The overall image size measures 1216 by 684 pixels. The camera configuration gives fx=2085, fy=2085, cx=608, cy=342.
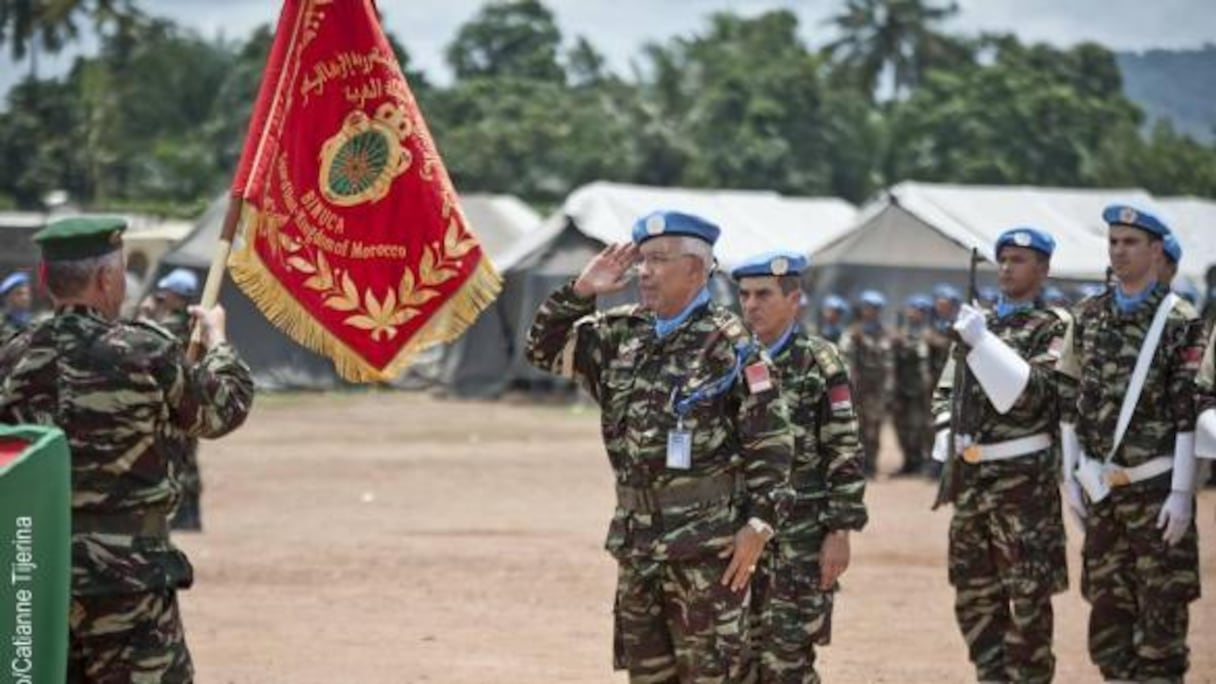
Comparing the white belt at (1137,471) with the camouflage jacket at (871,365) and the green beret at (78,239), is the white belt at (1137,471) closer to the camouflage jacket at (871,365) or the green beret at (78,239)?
the green beret at (78,239)

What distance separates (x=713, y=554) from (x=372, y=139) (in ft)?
7.37

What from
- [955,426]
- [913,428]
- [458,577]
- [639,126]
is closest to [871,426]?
[913,428]

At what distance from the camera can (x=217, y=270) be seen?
7281 mm

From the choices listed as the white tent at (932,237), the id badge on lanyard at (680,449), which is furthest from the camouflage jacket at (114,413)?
the white tent at (932,237)

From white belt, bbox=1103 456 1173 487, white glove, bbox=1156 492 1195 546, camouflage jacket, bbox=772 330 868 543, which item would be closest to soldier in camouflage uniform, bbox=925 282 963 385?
white belt, bbox=1103 456 1173 487

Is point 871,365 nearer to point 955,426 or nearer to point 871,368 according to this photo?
point 871,368

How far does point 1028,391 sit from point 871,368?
49.2 ft

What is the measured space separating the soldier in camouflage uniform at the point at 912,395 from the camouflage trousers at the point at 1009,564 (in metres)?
14.3

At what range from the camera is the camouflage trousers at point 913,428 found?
2445 cm

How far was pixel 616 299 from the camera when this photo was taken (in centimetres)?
3488

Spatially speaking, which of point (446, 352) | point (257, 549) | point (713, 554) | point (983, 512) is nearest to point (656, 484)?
point (713, 554)

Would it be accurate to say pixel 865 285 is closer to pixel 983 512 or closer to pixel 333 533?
pixel 333 533

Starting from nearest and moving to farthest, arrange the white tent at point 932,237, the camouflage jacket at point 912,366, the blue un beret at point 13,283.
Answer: the blue un beret at point 13,283 < the camouflage jacket at point 912,366 < the white tent at point 932,237

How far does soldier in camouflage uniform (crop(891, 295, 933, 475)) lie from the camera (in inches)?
961
